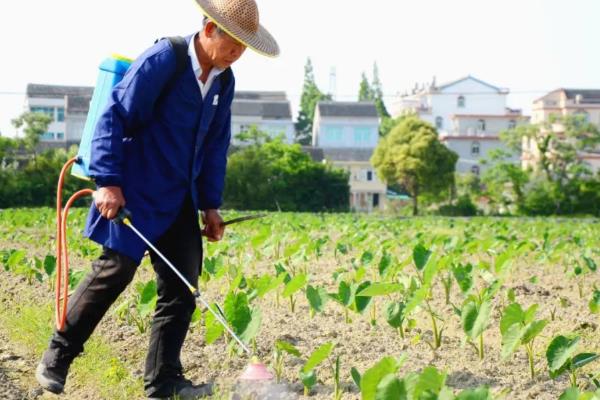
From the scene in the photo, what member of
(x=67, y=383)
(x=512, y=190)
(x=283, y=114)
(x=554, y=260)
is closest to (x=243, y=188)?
(x=512, y=190)

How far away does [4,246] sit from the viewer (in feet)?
36.0

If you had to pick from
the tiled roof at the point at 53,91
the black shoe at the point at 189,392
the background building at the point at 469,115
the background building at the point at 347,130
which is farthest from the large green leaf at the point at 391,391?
the background building at the point at 469,115

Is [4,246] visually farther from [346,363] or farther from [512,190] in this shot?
[512,190]

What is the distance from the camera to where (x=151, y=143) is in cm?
391

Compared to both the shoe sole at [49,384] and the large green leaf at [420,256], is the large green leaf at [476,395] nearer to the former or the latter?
the shoe sole at [49,384]

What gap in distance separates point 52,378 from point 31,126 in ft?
134

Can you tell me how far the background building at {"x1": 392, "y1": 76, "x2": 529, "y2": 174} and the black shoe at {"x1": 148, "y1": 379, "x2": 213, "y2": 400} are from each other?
6109 cm

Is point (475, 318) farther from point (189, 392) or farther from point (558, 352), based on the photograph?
point (189, 392)

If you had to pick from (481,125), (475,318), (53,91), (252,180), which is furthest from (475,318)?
(481,125)

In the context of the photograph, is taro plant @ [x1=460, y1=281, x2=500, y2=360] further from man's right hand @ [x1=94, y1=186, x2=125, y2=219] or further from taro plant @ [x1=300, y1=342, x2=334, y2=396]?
man's right hand @ [x1=94, y1=186, x2=125, y2=219]

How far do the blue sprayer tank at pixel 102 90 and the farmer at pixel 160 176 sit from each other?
0.18m

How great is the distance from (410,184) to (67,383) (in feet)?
132

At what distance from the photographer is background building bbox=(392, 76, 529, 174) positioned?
6700 cm

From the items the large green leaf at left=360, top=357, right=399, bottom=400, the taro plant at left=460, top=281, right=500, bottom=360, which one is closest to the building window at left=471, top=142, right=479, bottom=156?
the taro plant at left=460, top=281, right=500, bottom=360
